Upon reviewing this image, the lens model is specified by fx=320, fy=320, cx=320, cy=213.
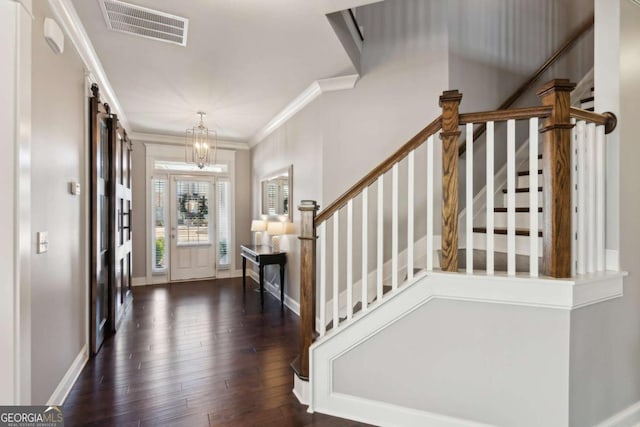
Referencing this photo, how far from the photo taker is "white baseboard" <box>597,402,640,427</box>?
1855 mm

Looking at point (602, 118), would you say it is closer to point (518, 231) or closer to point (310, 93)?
point (518, 231)

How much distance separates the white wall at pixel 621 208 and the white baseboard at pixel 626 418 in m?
0.03

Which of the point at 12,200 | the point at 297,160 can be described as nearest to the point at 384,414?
the point at 12,200

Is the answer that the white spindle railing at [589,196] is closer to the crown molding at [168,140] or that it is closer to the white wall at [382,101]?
the white wall at [382,101]

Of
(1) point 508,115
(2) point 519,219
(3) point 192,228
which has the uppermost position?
(1) point 508,115

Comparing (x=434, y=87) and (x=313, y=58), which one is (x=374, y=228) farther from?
(x=313, y=58)

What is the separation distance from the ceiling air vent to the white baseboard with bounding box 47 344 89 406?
2610 millimetres

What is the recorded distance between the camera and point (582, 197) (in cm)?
181

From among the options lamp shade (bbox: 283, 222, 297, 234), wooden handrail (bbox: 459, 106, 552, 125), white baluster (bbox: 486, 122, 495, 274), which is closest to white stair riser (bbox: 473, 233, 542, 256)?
white baluster (bbox: 486, 122, 495, 274)

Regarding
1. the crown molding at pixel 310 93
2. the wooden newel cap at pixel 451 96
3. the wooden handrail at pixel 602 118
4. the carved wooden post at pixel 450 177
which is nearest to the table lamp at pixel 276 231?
the crown molding at pixel 310 93

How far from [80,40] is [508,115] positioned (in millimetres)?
3148

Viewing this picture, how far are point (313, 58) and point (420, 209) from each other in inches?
68.7

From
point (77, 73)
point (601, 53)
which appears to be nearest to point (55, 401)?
point (77, 73)

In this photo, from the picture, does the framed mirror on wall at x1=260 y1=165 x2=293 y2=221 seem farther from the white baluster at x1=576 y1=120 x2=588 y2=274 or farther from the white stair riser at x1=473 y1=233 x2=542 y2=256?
the white baluster at x1=576 y1=120 x2=588 y2=274
